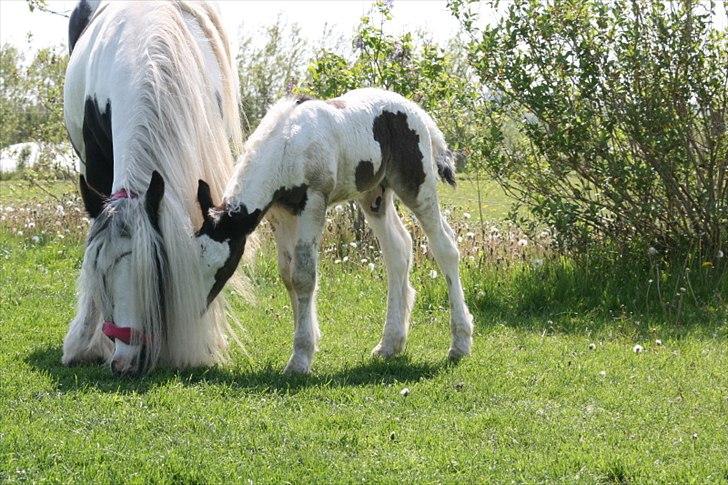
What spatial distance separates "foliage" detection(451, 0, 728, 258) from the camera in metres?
8.31

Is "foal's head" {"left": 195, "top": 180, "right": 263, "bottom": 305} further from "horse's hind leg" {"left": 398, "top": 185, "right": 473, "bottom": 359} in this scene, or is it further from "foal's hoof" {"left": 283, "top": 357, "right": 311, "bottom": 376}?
"horse's hind leg" {"left": 398, "top": 185, "right": 473, "bottom": 359}

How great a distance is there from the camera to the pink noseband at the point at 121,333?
17.6 ft

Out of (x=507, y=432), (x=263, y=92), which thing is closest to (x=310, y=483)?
(x=507, y=432)

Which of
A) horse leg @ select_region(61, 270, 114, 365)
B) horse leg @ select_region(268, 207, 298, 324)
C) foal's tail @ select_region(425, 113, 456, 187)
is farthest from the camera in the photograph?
foal's tail @ select_region(425, 113, 456, 187)

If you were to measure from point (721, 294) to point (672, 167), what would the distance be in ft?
3.77

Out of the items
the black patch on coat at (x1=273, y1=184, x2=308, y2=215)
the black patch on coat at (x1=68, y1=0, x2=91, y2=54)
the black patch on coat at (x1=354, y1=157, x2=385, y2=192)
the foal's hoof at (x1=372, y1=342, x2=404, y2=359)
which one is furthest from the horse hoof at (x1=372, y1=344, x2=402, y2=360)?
the black patch on coat at (x1=68, y1=0, x2=91, y2=54)

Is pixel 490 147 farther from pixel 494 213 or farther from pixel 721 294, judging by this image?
pixel 494 213

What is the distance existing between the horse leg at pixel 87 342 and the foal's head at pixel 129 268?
0.80 m

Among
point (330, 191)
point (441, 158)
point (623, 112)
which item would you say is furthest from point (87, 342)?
point (623, 112)

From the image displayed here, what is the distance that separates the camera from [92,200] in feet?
18.5

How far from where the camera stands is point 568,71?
8.63 meters

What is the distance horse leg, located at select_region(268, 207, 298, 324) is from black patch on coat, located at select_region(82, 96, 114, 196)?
1179 millimetres

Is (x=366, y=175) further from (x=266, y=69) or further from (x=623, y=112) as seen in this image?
(x=266, y=69)

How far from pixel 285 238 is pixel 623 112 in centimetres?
375
